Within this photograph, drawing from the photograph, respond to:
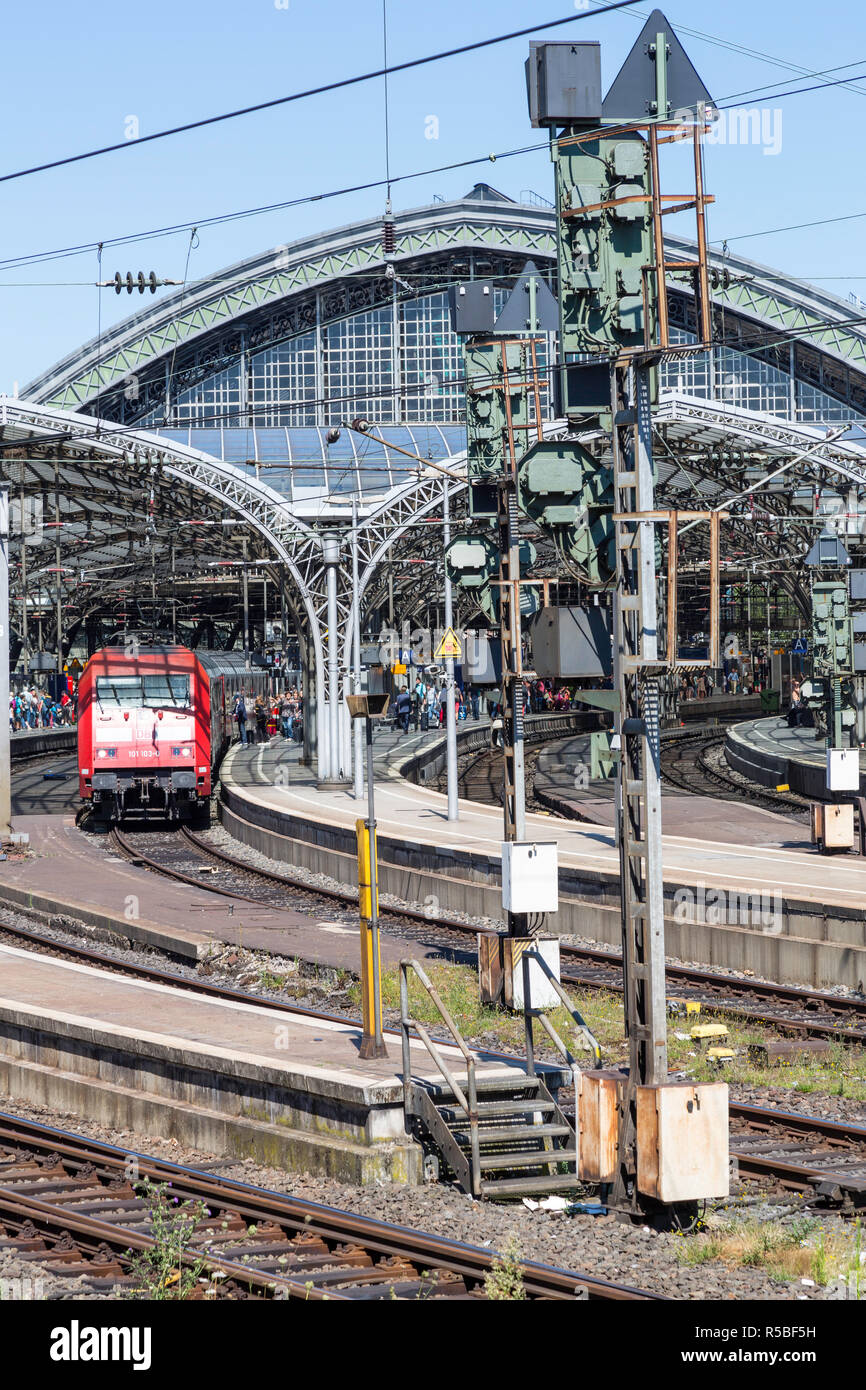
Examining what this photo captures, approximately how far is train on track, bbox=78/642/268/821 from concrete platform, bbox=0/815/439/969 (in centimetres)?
318

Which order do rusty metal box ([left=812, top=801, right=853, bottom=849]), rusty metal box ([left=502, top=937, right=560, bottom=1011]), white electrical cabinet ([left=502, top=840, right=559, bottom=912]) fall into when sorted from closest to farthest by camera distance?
white electrical cabinet ([left=502, top=840, right=559, bottom=912])
rusty metal box ([left=502, top=937, right=560, bottom=1011])
rusty metal box ([left=812, top=801, right=853, bottom=849])

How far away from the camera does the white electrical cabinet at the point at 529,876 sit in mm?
15391

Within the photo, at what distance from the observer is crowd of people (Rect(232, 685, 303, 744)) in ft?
173

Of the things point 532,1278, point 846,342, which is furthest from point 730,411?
point 846,342

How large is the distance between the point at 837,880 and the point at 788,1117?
9777mm

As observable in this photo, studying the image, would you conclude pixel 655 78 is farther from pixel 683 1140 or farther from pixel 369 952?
pixel 683 1140

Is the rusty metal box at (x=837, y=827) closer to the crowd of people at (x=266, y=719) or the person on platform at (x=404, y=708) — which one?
the crowd of people at (x=266, y=719)

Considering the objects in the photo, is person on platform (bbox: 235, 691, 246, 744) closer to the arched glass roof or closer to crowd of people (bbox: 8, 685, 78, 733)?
crowd of people (bbox: 8, 685, 78, 733)

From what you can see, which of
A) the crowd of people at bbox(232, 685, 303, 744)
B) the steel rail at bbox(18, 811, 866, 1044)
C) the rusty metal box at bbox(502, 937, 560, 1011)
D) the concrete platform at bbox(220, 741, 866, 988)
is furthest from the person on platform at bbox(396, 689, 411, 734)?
the rusty metal box at bbox(502, 937, 560, 1011)

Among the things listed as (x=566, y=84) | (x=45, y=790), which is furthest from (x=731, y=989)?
(x=45, y=790)

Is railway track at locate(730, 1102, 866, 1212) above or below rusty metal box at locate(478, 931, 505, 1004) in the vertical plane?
below

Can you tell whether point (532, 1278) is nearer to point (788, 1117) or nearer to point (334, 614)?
point (788, 1117)

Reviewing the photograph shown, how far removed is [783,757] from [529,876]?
1111 inches
